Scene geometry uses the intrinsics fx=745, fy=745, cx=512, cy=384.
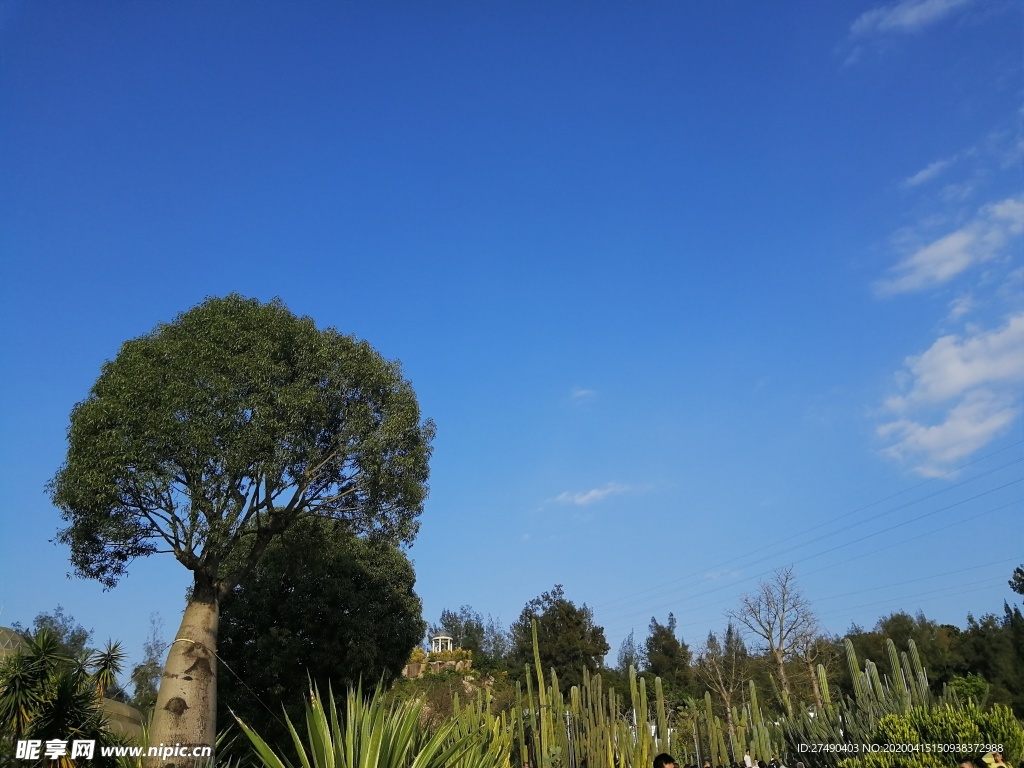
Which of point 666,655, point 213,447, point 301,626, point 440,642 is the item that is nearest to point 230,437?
point 213,447

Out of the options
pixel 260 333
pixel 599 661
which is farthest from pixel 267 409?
pixel 599 661

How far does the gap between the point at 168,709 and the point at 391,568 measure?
10035 millimetres

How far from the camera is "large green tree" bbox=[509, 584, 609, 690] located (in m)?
44.9

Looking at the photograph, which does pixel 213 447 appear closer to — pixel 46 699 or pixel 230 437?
pixel 230 437

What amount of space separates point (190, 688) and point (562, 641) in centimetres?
3475

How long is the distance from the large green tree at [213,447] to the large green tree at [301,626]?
13.9 ft

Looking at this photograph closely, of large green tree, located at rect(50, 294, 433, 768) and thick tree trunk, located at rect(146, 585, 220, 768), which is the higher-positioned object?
large green tree, located at rect(50, 294, 433, 768)

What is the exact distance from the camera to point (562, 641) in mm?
45500

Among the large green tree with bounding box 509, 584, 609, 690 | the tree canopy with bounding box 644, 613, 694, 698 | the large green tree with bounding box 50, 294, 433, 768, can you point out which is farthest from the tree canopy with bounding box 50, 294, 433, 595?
the tree canopy with bounding box 644, 613, 694, 698

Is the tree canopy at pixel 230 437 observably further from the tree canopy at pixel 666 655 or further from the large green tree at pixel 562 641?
the tree canopy at pixel 666 655

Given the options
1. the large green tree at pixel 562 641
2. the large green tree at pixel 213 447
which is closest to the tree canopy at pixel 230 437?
the large green tree at pixel 213 447

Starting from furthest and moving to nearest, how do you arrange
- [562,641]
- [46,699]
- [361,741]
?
[562,641]
[46,699]
[361,741]

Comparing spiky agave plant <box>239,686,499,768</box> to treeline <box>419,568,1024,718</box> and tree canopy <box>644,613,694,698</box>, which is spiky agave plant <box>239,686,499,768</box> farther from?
tree canopy <box>644,613,694,698</box>

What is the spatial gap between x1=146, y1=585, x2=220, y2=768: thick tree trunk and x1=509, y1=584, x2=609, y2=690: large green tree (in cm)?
3135
